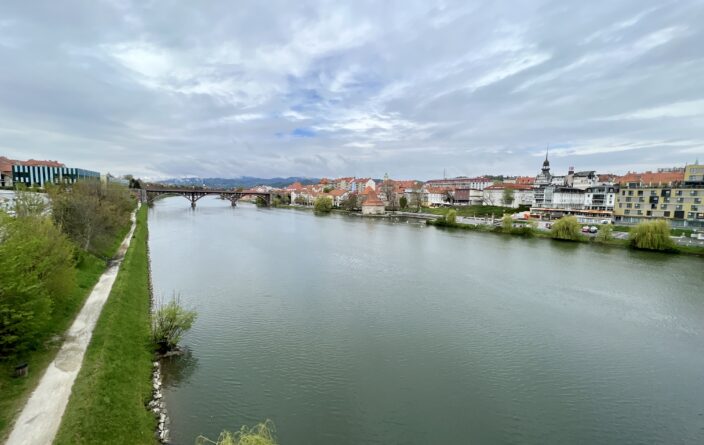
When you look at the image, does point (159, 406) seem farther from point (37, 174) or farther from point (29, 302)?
point (37, 174)

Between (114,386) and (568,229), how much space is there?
115ft

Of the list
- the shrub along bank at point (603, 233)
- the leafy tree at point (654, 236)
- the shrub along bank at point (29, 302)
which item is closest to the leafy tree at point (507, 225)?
the shrub along bank at point (603, 233)

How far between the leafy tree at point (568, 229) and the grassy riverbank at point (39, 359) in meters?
34.2

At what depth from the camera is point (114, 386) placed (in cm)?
A: 715

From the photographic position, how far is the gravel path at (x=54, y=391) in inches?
219

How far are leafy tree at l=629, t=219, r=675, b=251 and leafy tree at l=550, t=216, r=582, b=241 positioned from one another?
14.5 ft

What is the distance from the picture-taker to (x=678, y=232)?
33.9 meters

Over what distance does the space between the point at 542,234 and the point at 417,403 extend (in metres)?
32.4

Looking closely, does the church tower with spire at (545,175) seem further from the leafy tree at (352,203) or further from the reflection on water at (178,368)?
the reflection on water at (178,368)

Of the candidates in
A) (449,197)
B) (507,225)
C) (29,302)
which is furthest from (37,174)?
(449,197)

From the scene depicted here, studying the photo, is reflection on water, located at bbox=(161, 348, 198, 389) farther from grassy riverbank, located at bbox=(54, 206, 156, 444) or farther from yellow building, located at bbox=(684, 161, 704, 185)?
yellow building, located at bbox=(684, 161, 704, 185)

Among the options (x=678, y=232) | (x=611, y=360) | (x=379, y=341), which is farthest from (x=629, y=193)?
(x=379, y=341)

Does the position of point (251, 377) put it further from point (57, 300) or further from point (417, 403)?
point (57, 300)

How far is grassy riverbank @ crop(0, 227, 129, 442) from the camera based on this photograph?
6.05 metres
